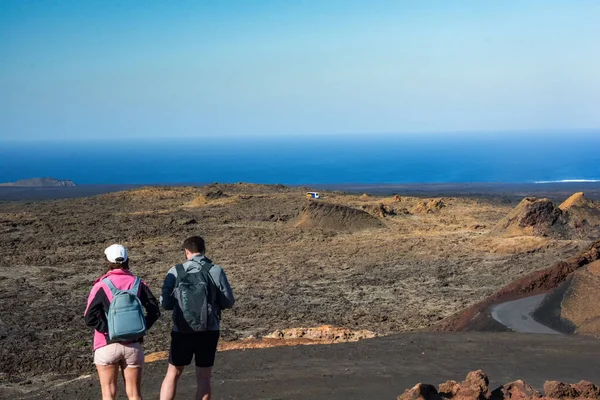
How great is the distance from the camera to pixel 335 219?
103 ft

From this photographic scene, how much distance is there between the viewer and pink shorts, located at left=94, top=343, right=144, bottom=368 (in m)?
6.43

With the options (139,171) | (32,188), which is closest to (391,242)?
(32,188)

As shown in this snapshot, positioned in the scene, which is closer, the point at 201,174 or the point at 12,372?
the point at 12,372

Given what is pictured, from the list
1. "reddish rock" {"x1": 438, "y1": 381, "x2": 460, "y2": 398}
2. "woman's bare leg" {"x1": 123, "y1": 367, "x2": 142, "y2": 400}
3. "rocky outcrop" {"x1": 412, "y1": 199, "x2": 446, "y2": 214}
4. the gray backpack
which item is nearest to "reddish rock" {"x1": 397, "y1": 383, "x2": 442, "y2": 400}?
"reddish rock" {"x1": 438, "y1": 381, "x2": 460, "y2": 398}

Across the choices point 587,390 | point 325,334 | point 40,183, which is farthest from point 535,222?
point 40,183

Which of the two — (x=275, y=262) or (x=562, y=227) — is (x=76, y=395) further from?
(x=562, y=227)

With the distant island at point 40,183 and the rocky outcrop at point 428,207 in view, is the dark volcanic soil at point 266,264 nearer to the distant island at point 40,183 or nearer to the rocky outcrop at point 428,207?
the rocky outcrop at point 428,207

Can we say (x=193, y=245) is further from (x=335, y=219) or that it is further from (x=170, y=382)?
(x=335, y=219)

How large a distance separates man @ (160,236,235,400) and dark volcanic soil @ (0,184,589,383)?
735cm

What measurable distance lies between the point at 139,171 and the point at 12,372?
109260mm

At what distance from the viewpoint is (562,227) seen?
27516mm

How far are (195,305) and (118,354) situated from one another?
72cm

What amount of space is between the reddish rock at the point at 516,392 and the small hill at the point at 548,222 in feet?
66.2

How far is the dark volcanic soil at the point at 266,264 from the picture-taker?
16.9 metres
